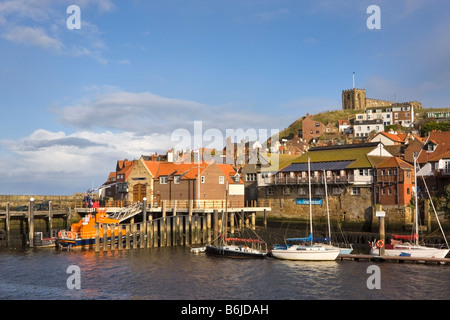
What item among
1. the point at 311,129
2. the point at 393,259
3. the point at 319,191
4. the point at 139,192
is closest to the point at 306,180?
the point at 319,191

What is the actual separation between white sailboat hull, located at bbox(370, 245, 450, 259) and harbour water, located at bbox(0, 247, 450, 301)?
1.77m

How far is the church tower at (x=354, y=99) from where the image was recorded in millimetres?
181625

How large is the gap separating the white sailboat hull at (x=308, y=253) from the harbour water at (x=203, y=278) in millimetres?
682

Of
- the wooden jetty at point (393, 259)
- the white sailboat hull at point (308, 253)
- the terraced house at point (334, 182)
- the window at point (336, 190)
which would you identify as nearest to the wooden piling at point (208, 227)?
the white sailboat hull at point (308, 253)

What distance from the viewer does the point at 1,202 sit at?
70312mm

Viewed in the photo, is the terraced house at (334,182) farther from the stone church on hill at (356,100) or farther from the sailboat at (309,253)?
the stone church on hill at (356,100)

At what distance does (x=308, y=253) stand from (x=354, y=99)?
149 m

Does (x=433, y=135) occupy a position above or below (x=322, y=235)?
above

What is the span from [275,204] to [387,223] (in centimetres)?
1799

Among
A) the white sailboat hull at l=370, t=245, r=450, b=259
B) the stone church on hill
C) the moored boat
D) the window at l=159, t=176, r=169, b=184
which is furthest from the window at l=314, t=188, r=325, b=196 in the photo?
the stone church on hill

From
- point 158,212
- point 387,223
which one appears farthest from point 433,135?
point 158,212

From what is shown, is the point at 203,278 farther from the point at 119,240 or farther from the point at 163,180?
the point at 163,180
